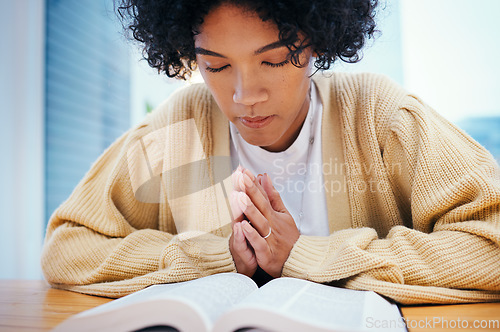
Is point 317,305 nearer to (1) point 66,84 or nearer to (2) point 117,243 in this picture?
(2) point 117,243

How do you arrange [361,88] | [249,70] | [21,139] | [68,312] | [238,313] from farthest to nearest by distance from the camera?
[21,139], [361,88], [249,70], [68,312], [238,313]

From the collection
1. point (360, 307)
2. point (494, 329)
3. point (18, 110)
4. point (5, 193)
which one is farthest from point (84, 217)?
point (18, 110)

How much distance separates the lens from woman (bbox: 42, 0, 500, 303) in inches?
26.2

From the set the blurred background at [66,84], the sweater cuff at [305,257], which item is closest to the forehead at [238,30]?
the sweater cuff at [305,257]

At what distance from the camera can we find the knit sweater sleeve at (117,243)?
0.73m

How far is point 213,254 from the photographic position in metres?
0.75

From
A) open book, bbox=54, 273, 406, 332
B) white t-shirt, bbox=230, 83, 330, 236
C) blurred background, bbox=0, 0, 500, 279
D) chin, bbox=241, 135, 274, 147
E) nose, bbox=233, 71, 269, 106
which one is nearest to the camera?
open book, bbox=54, 273, 406, 332

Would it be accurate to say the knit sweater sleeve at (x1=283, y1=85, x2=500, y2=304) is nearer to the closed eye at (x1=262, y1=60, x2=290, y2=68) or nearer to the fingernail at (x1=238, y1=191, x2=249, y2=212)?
the fingernail at (x1=238, y1=191, x2=249, y2=212)

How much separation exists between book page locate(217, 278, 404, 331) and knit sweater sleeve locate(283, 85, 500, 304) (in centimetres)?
7

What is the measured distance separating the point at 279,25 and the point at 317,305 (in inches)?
18.8

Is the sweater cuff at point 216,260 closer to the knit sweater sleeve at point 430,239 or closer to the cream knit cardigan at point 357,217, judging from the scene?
the cream knit cardigan at point 357,217

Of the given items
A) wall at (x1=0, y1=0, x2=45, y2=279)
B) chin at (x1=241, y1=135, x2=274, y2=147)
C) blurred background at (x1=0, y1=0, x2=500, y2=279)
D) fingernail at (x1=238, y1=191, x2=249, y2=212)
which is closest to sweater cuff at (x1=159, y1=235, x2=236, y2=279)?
fingernail at (x1=238, y1=191, x2=249, y2=212)

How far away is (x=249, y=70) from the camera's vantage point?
713 millimetres

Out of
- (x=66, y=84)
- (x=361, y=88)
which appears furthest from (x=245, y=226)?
(x=66, y=84)
